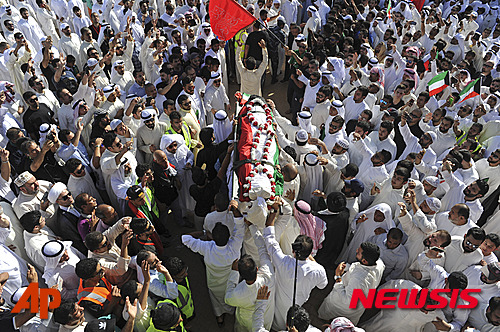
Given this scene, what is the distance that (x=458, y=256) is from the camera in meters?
3.85

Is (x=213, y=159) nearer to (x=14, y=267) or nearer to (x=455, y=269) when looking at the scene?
(x=14, y=267)

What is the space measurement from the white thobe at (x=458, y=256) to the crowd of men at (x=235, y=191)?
0.02 m

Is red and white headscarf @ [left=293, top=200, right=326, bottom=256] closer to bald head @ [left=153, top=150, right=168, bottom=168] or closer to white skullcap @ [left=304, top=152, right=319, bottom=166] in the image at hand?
white skullcap @ [left=304, top=152, right=319, bottom=166]

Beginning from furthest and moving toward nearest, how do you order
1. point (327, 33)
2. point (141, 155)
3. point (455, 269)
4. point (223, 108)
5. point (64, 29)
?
point (327, 33)
point (64, 29)
point (223, 108)
point (141, 155)
point (455, 269)

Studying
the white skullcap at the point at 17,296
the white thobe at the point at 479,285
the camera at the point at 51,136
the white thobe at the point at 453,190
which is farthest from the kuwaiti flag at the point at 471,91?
the white skullcap at the point at 17,296

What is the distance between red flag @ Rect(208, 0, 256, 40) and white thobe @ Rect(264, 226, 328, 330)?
3.63 m

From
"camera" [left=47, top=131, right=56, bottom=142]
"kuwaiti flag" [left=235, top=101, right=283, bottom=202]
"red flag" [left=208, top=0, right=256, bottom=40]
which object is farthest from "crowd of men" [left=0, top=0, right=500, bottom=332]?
"red flag" [left=208, top=0, right=256, bottom=40]

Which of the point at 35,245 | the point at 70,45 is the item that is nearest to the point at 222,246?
the point at 35,245

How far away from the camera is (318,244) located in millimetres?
4398

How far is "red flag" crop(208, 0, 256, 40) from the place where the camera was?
5672 millimetres

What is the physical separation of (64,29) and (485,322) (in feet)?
29.3

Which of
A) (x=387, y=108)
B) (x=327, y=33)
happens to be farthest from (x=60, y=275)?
(x=327, y=33)

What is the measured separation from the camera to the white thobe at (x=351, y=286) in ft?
11.7

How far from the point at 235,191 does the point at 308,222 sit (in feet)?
3.10
